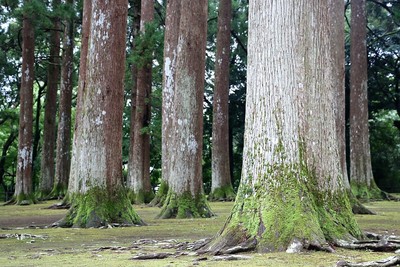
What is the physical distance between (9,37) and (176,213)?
18041 mm

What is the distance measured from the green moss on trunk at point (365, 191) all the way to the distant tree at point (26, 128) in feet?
36.5

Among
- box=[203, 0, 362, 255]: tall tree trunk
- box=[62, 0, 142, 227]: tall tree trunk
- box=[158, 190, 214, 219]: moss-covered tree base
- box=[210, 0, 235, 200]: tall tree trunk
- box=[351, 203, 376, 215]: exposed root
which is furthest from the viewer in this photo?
box=[210, 0, 235, 200]: tall tree trunk

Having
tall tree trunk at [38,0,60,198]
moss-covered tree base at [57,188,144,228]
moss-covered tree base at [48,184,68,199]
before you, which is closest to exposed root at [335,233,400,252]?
moss-covered tree base at [57,188,144,228]

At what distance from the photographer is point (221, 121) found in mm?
23297

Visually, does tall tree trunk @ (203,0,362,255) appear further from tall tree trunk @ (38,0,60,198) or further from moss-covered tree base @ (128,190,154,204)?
tall tree trunk @ (38,0,60,198)

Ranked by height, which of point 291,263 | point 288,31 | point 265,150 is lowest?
point 291,263

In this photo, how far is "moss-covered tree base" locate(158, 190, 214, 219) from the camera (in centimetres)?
1159

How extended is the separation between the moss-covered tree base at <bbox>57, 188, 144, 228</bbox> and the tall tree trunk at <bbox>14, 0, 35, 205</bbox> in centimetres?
1223

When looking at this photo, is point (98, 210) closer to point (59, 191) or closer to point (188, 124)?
point (188, 124)

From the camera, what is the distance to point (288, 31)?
229 inches

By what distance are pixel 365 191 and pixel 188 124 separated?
9822mm

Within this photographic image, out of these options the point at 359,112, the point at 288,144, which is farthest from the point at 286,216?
the point at 359,112

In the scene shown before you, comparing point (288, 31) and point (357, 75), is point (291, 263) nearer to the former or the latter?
point (288, 31)

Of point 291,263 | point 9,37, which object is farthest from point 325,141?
point 9,37
